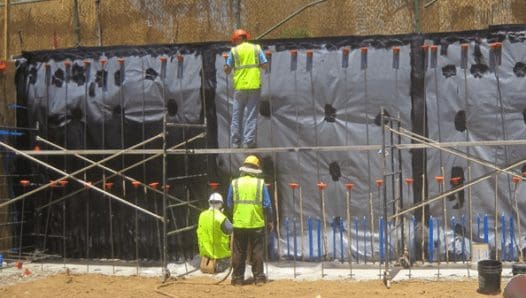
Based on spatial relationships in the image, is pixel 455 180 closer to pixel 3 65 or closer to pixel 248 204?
pixel 248 204

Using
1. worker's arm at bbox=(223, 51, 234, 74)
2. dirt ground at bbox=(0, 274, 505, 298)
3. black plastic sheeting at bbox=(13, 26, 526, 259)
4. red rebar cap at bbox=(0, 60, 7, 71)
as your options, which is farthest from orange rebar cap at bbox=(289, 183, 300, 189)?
red rebar cap at bbox=(0, 60, 7, 71)

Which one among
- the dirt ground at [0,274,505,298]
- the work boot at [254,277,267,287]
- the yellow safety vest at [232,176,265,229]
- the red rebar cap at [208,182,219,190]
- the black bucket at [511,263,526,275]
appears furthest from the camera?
the red rebar cap at [208,182,219,190]

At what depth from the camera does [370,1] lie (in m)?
13.5

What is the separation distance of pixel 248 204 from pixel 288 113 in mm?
2195

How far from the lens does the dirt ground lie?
27.7 feet

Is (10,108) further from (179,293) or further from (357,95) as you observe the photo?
(357,95)

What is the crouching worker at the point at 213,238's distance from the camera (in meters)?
10.1

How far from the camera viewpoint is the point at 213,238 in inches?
397

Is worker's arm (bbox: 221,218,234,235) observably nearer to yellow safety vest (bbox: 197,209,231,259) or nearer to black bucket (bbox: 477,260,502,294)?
yellow safety vest (bbox: 197,209,231,259)

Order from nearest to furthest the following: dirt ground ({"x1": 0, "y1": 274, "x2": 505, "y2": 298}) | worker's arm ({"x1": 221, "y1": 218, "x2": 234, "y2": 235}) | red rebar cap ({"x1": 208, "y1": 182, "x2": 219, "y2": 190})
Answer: dirt ground ({"x1": 0, "y1": 274, "x2": 505, "y2": 298})
worker's arm ({"x1": 221, "y1": 218, "x2": 234, "y2": 235})
red rebar cap ({"x1": 208, "y1": 182, "x2": 219, "y2": 190})

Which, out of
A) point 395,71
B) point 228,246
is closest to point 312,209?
point 228,246

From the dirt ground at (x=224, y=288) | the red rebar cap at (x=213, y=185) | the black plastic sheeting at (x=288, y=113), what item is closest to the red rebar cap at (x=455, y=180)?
the black plastic sheeting at (x=288, y=113)

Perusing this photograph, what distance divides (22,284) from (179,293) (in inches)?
102

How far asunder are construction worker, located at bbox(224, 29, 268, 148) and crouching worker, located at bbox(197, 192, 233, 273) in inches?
43.3
